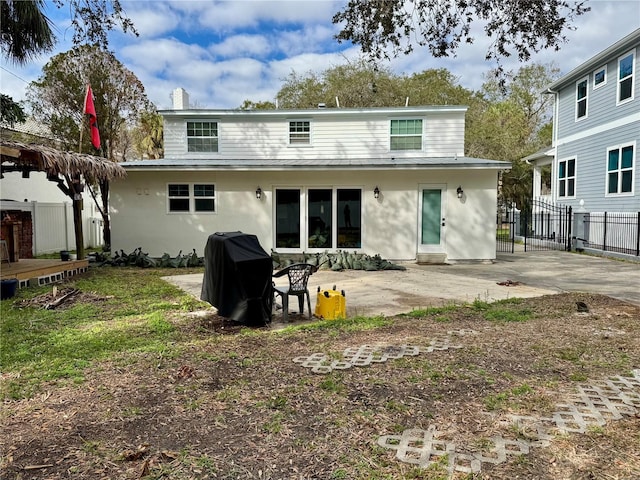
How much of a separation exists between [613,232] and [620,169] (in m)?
2.05

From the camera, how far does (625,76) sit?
13172 millimetres

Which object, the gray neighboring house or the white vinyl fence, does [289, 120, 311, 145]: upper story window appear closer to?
the white vinyl fence

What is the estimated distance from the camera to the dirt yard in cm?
240

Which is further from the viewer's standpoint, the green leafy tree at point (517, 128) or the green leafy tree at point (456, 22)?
the green leafy tree at point (517, 128)

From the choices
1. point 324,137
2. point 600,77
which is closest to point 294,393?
point 324,137

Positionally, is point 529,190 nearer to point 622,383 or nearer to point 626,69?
point 626,69

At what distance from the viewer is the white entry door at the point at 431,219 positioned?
11820mm

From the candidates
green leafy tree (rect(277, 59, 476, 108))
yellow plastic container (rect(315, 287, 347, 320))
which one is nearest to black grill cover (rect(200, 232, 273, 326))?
yellow plastic container (rect(315, 287, 347, 320))

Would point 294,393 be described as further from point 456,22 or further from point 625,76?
point 625,76

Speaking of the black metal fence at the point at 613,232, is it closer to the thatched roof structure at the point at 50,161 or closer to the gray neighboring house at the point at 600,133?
the gray neighboring house at the point at 600,133

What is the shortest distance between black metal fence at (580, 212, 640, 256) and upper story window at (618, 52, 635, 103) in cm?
374

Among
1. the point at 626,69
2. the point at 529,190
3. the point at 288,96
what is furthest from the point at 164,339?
the point at 529,190

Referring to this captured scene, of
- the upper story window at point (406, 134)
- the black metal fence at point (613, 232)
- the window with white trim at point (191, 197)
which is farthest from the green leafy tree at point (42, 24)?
the black metal fence at point (613, 232)

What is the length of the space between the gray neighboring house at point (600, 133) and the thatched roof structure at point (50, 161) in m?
14.8
